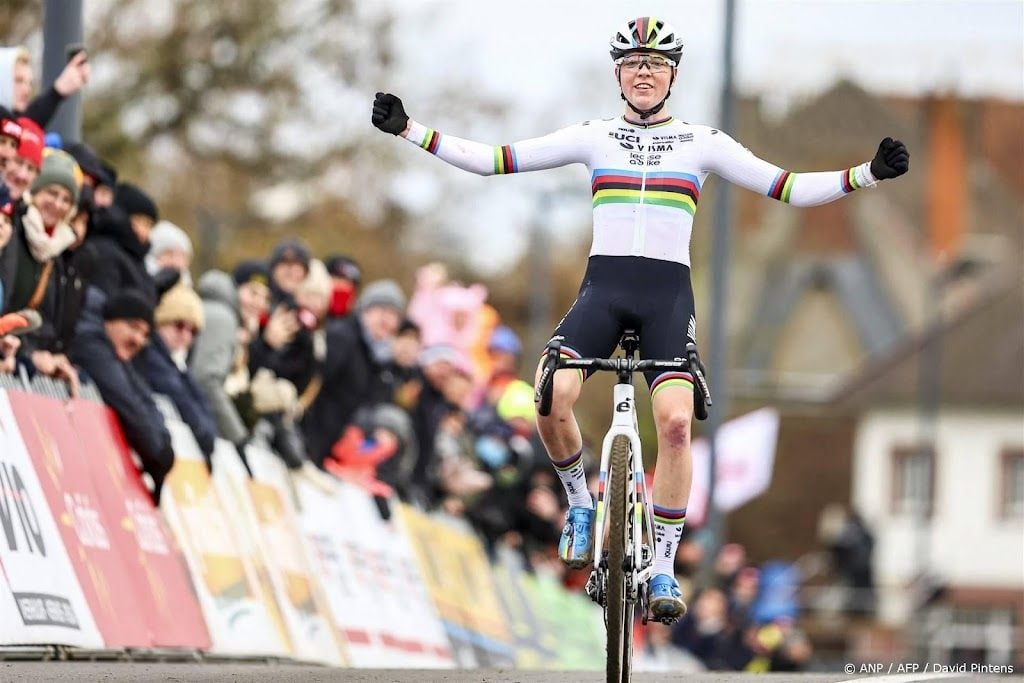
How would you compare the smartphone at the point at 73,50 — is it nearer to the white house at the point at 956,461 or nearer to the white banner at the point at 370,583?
the white banner at the point at 370,583

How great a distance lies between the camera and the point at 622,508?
1033cm

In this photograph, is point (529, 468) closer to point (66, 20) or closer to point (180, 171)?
point (66, 20)

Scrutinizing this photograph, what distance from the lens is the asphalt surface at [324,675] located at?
35.5 ft

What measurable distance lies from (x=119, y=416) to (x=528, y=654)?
774 cm

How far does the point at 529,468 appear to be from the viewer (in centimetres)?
2155

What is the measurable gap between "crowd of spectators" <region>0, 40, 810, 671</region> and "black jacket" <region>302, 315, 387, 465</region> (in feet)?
0.05

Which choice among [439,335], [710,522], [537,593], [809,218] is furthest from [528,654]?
[809,218]

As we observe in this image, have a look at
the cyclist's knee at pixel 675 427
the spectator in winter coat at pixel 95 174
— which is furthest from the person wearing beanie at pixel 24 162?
the cyclist's knee at pixel 675 427

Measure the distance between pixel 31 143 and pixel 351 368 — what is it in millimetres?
5350

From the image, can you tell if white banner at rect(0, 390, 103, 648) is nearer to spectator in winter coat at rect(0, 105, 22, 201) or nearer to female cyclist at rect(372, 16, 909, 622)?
spectator in winter coat at rect(0, 105, 22, 201)

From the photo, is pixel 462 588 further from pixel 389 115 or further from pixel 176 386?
pixel 389 115

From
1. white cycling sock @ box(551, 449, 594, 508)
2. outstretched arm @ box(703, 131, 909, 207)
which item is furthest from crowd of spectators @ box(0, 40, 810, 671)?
outstretched arm @ box(703, 131, 909, 207)

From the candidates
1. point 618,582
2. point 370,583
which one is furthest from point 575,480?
point 370,583

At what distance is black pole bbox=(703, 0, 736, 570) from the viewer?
26.1 m
